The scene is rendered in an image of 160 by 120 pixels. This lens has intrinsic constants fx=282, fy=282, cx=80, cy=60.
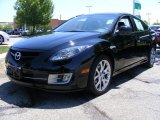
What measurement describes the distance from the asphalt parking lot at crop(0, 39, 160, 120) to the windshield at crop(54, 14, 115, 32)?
1.20 metres

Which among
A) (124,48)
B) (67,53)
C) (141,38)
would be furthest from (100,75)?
(141,38)

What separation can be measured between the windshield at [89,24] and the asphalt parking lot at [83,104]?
3.93ft

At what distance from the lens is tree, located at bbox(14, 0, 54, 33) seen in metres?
43.5

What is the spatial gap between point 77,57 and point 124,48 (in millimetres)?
1568

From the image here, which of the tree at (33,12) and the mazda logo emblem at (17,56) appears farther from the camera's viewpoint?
the tree at (33,12)

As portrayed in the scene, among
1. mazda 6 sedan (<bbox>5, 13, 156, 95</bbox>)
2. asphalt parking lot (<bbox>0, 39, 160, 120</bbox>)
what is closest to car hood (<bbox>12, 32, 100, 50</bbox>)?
mazda 6 sedan (<bbox>5, 13, 156, 95</bbox>)

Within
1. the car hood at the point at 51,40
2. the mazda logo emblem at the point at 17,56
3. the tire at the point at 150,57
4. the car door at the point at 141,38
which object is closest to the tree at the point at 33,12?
the tire at the point at 150,57

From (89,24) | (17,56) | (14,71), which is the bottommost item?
(14,71)

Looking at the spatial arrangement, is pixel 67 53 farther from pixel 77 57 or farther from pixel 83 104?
pixel 83 104

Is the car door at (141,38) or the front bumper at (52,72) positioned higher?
the car door at (141,38)

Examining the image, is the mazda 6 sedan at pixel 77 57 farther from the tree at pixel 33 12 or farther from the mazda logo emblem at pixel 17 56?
the tree at pixel 33 12

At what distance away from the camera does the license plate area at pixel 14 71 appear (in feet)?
14.7

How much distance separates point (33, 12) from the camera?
4369cm

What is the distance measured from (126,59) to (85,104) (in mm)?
1722
